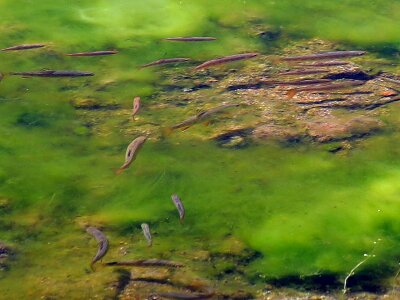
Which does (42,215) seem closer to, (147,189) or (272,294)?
(147,189)

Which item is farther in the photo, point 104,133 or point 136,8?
point 136,8

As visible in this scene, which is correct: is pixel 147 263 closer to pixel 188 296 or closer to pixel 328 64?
pixel 188 296

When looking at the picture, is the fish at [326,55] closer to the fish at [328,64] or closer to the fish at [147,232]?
the fish at [328,64]

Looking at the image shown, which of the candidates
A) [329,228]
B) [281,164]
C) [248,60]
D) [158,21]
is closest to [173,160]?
[281,164]

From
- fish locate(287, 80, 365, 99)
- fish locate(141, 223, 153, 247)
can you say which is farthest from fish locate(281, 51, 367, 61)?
fish locate(141, 223, 153, 247)

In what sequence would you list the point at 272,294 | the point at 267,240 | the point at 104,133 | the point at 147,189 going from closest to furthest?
the point at 272,294 → the point at 267,240 → the point at 147,189 → the point at 104,133
